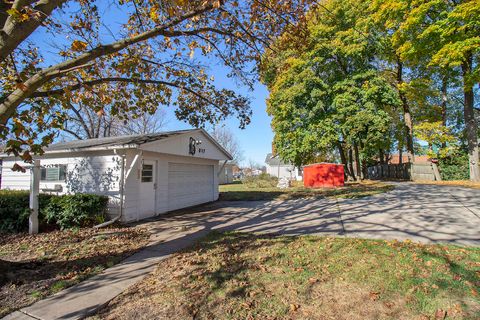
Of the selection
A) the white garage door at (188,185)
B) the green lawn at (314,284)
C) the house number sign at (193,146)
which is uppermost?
the house number sign at (193,146)

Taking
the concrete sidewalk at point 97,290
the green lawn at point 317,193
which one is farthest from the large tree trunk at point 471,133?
the concrete sidewalk at point 97,290

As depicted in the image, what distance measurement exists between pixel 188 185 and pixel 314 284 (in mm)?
9141

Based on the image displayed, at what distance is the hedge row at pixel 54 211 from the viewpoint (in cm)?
758

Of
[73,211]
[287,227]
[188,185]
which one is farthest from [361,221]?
[73,211]

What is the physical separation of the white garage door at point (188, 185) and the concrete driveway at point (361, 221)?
1076 millimetres

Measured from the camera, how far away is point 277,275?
394cm

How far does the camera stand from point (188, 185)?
12.0 m

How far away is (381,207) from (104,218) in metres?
9.33

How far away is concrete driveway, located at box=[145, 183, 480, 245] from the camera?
584 cm

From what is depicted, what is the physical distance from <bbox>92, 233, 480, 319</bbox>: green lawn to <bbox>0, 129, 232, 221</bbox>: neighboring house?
14.7ft

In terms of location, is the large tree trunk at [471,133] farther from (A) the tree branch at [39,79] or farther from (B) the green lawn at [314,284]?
(A) the tree branch at [39,79]

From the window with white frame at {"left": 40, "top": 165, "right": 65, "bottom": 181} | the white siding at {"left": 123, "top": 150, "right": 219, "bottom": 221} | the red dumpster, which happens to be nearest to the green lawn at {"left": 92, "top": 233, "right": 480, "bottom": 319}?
the white siding at {"left": 123, "top": 150, "right": 219, "bottom": 221}

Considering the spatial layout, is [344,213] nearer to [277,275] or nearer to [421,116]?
[277,275]

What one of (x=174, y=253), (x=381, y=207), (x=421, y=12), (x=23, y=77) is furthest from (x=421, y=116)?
(x=23, y=77)
